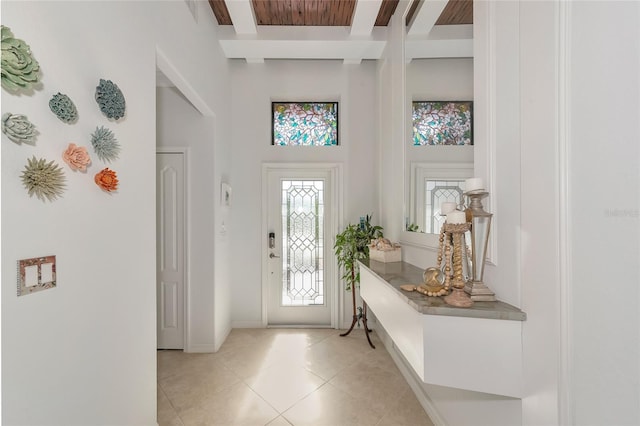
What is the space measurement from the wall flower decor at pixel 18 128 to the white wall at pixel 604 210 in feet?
5.95

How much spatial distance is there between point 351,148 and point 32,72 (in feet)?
9.22

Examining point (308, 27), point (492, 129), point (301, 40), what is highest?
point (308, 27)

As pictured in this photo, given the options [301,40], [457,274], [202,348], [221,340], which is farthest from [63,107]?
[221,340]

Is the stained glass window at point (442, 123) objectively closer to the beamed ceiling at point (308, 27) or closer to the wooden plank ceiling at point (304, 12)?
the beamed ceiling at point (308, 27)

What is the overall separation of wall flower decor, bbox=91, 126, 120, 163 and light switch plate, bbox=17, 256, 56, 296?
Answer: 50 centimetres

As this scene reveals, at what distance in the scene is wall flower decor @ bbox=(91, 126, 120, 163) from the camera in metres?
1.20

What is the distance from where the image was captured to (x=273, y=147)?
3328 millimetres

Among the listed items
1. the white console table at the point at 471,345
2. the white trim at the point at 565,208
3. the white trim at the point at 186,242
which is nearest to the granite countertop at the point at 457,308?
the white console table at the point at 471,345

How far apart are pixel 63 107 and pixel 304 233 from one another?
2.57 meters

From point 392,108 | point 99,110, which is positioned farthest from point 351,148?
point 99,110

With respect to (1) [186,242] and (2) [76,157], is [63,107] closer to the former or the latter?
(2) [76,157]

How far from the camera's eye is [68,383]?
1059 millimetres

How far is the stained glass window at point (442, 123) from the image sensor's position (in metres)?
1.42

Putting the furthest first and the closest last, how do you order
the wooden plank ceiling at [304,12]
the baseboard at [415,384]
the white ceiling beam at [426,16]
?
the wooden plank ceiling at [304,12] < the baseboard at [415,384] < the white ceiling beam at [426,16]
